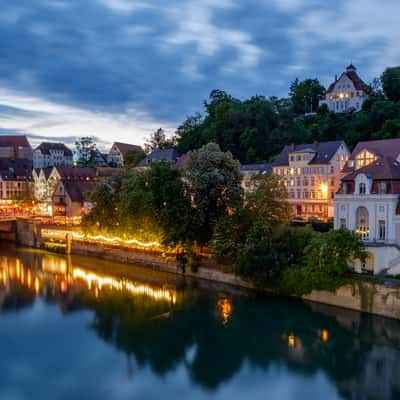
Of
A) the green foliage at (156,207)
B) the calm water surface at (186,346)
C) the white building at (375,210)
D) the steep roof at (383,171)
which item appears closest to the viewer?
the calm water surface at (186,346)

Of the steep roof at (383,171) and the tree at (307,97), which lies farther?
the tree at (307,97)

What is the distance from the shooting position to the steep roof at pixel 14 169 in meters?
70.8

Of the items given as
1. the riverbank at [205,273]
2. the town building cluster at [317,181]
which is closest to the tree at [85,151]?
the town building cluster at [317,181]

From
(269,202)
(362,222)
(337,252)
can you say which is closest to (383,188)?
(362,222)

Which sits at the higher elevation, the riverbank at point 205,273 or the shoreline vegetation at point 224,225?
the shoreline vegetation at point 224,225

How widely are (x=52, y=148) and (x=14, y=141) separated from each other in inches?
323

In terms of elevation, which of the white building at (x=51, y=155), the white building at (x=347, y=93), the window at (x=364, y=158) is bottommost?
the window at (x=364, y=158)

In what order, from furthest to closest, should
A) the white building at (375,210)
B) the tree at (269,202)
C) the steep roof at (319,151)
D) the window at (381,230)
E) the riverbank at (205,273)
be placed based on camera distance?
1. the steep roof at (319,151)
2. the tree at (269,202)
3. the window at (381,230)
4. the white building at (375,210)
5. the riverbank at (205,273)

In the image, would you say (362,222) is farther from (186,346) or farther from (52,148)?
(52,148)

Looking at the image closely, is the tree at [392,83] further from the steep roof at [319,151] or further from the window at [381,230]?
the window at [381,230]

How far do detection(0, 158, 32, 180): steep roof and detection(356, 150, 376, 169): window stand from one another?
53779 millimetres

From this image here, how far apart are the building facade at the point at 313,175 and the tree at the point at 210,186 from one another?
10.6 metres

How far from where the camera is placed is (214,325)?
2305 cm

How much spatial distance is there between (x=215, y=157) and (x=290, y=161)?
1465 centimetres
